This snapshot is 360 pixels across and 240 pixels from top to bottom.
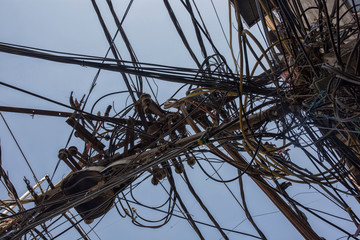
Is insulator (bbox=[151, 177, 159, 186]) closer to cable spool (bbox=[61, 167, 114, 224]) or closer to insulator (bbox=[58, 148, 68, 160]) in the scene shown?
cable spool (bbox=[61, 167, 114, 224])

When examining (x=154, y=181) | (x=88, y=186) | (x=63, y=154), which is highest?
(x=63, y=154)

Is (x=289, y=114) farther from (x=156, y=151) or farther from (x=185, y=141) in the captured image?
(x=156, y=151)

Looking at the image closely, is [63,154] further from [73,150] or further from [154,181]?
[154,181]

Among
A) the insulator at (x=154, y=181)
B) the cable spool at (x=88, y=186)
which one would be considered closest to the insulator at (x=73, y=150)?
the cable spool at (x=88, y=186)

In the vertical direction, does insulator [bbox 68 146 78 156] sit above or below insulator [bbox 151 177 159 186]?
above

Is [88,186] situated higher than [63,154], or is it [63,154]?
[63,154]

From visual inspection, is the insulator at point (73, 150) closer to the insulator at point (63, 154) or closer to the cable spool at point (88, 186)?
the insulator at point (63, 154)

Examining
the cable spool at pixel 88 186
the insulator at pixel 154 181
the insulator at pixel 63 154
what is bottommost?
the insulator at pixel 154 181

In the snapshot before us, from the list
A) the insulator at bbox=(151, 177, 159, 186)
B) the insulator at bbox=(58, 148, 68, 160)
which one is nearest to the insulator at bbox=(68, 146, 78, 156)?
the insulator at bbox=(58, 148, 68, 160)

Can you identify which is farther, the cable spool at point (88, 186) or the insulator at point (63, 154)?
the insulator at point (63, 154)

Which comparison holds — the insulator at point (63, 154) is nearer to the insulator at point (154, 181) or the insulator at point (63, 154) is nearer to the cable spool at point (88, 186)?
the cable spool at point (88, 186)

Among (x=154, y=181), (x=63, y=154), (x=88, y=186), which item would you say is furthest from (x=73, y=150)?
(x=154, y=181)

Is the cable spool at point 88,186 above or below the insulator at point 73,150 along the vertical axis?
below

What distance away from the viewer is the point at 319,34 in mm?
2277
